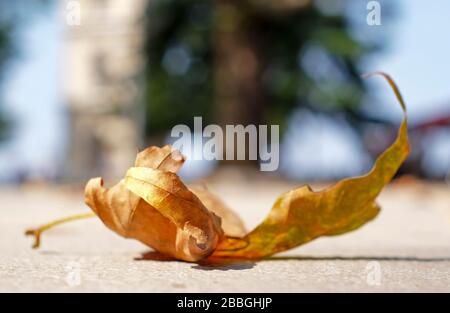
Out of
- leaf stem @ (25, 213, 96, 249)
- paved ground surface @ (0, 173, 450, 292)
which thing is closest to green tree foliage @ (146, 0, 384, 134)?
paved ground surface @ (0, 173, 450, 292)

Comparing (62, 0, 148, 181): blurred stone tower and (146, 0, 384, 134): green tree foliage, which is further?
(62, 0, 148, 181): blurred stone tower

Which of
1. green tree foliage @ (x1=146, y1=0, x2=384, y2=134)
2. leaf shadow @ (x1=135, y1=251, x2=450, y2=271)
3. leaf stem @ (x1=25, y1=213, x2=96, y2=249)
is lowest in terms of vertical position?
leaf shadow @ (x1=135, y1=251, x2=450, y2=271)

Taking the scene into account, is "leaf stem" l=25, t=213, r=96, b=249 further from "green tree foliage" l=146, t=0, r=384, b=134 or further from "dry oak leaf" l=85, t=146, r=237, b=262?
"green tree foliage" l=146, t=0, r=384, b=134

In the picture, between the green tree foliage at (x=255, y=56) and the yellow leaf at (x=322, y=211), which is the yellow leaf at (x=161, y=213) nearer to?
the yellow leaf at (x=322, y=211)

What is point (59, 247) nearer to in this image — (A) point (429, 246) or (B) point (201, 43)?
(A) point (429, 246)

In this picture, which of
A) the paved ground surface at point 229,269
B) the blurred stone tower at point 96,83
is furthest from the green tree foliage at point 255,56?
the paved ground surface at point 229,269

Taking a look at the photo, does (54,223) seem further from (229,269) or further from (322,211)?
(322,211)

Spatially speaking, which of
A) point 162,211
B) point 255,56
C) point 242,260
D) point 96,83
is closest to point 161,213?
point 162,211
